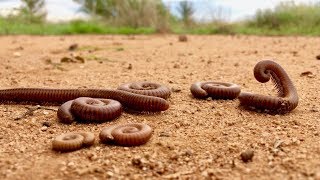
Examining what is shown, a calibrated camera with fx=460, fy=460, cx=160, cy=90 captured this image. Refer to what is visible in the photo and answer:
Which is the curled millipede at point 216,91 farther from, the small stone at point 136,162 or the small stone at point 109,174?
the small stone at point 109,174

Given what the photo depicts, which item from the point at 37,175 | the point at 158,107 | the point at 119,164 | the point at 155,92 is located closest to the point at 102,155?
the point at 119,164

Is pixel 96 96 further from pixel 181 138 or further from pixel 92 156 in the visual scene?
pixel 92 156

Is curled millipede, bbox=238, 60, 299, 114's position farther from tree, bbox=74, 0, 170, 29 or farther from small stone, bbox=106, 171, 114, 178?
tree, bbox=74, 0, 170, 29

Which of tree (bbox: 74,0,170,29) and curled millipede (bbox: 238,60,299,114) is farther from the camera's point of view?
tree (bbox: 74,0,170,29)

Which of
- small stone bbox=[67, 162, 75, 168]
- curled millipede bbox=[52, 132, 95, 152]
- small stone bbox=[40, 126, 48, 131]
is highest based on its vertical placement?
curled millipede bbox=[52, 132, 95, 152]

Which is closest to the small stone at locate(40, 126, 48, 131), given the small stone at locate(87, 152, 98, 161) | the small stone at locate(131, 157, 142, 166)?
the small stone at locate(87, 152, 98, 161)

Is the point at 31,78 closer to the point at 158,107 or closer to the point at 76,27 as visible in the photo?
the point at 158,107
